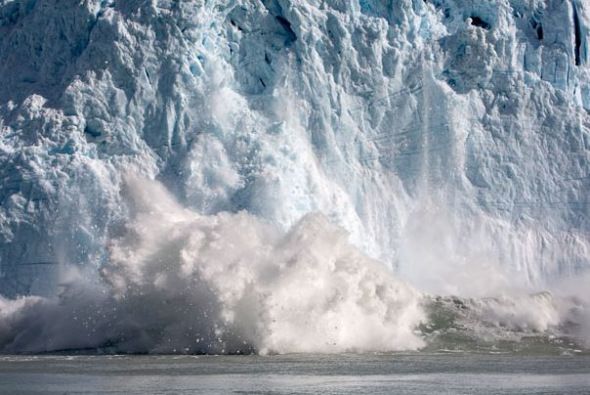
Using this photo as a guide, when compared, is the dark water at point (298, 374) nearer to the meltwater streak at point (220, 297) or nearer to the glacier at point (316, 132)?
the meltwater streak at point (220, 297)

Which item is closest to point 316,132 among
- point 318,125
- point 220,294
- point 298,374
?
point 318,125

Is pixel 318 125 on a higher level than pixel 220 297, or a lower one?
higher

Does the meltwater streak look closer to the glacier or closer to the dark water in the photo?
the glacier

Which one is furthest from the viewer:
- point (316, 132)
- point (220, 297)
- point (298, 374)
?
point (316, 132)

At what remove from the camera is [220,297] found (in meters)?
49.2

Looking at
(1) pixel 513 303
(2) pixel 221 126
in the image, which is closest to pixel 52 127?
(2) pixel 221 126

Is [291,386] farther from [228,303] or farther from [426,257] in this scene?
[426,257]

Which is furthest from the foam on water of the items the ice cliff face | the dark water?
the ice cliff face

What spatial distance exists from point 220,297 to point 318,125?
10.4m

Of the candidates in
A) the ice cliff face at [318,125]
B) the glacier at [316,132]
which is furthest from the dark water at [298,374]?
the ice cliff face at [318,125]

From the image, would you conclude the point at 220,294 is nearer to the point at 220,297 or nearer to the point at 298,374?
the point at 220,297

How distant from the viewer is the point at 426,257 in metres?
57.1

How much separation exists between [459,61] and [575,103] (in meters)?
5.01

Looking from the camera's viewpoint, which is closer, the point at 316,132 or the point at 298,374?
the point at 298,374
